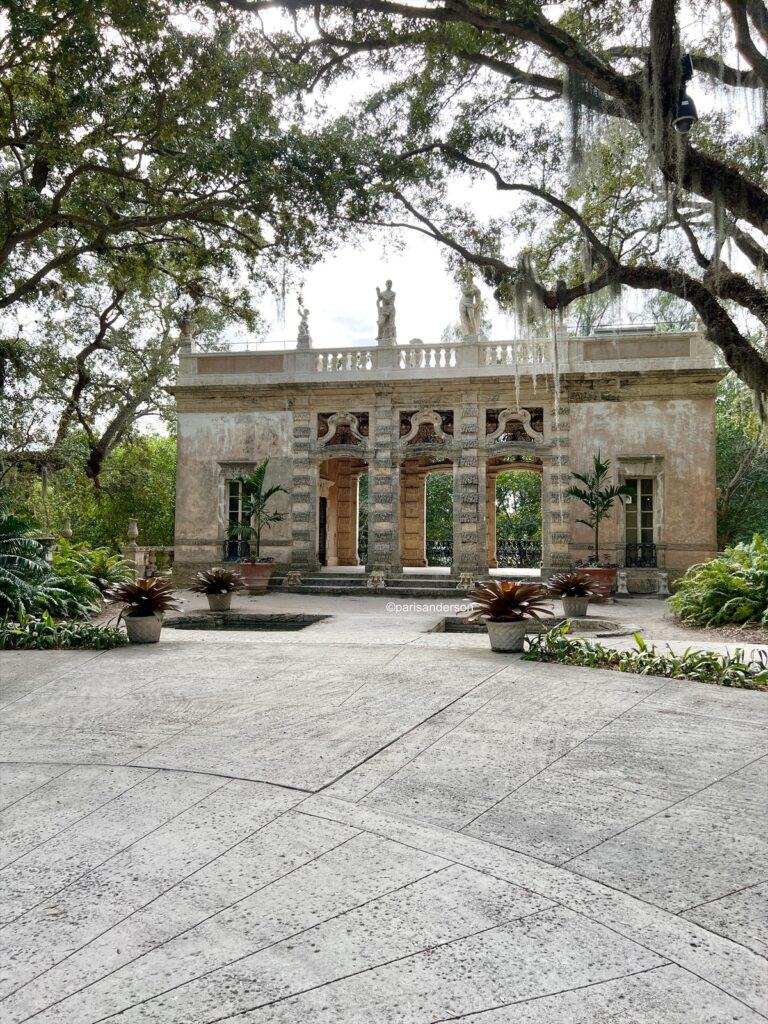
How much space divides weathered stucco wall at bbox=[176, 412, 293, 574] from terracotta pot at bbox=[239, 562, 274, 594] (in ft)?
Result: 5.35

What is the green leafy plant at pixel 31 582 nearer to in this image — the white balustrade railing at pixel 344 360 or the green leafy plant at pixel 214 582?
the green leafy plant at pixel 214 582

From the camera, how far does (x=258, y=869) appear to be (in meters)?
3.23

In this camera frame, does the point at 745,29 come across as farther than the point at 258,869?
Yes

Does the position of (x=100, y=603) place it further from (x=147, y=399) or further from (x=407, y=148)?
(x=147, y=399)

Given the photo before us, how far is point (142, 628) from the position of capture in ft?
26.0

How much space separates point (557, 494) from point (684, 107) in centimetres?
1074

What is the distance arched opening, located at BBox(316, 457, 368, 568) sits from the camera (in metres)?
20.8

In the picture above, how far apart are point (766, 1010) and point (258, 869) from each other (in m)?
1.95

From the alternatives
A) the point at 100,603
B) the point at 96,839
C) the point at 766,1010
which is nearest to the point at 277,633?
the point at 100,603

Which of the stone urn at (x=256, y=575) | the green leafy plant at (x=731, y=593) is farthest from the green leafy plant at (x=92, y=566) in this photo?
the green leafy plant at (x=731, y=593)

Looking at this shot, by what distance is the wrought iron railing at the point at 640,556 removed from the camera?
15883 mm

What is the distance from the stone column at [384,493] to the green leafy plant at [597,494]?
3.87 meters

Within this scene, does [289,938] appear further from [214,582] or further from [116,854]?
[214,582]

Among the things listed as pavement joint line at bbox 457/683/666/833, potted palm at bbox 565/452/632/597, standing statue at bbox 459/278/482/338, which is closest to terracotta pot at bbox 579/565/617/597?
potted palm at bbox 565/452/632/597
